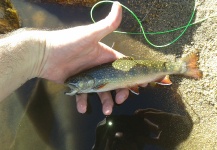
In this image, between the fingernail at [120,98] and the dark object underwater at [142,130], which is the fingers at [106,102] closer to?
the fingernail at [120,98]

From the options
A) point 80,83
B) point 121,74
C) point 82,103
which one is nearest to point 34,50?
point 80,83

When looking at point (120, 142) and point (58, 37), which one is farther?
point (120, 142)

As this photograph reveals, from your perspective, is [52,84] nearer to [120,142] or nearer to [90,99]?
[90,99]

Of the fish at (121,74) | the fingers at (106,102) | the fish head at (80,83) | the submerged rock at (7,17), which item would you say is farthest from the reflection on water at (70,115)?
the submerged rock at (7,17)

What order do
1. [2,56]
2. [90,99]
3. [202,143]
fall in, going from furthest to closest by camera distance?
[90,99]
[202,143]
[2,56]

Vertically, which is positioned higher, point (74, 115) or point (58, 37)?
point (58, 37)

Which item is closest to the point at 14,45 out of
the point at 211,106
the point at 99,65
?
the point at 99,65

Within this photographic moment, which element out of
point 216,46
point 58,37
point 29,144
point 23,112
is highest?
point 58,37
